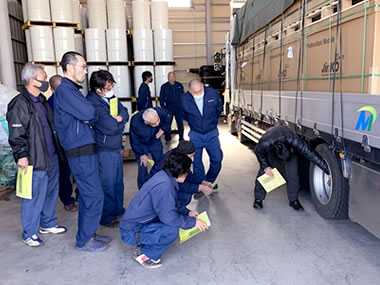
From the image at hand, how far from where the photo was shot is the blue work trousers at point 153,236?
261cm

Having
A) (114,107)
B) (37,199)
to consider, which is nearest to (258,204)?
(114,107)

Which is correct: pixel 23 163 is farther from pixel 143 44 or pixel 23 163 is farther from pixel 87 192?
pixel 143 44

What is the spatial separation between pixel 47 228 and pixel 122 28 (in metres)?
6.05

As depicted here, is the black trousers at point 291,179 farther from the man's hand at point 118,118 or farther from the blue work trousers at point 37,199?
the blue work trousers at point 37,199

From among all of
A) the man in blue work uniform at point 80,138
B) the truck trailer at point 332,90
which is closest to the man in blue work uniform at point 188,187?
the man in blue work uniform at point 80,138

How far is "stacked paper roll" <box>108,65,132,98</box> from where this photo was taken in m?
8.19

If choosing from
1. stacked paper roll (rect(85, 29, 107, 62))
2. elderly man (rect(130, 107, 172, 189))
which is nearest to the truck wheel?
elderly man (rect(130, 107, 172, 189))

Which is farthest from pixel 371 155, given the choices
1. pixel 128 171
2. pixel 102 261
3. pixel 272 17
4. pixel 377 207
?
pixel 128 171

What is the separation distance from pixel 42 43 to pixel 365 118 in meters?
6.91

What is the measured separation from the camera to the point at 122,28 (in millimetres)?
8203

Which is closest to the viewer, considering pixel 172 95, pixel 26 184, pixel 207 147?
pixel 26 184

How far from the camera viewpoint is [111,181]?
11.0 ft

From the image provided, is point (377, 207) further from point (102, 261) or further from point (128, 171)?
point (128, 171)

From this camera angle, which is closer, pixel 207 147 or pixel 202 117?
pixel 202 117
